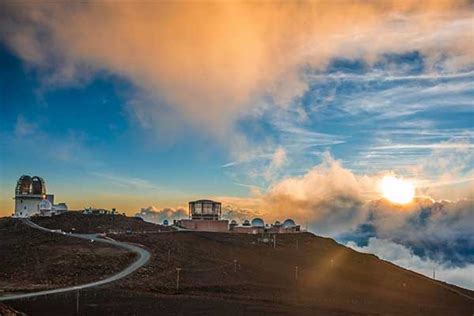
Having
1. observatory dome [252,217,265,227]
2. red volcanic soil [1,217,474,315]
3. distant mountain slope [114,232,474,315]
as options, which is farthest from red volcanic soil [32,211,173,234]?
observatory dome [252,217,265,227]

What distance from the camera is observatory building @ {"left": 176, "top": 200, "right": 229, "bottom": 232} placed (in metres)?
119

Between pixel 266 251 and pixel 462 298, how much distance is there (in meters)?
34.2

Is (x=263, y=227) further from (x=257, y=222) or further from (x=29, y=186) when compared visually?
(x=29, y=186)

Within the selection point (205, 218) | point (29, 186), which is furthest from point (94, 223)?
point (29, 186)

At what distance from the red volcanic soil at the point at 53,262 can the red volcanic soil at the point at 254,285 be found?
5023 millimetres

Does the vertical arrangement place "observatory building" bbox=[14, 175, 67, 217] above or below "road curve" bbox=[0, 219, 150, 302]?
above

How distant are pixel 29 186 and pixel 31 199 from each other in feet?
A: 11.0

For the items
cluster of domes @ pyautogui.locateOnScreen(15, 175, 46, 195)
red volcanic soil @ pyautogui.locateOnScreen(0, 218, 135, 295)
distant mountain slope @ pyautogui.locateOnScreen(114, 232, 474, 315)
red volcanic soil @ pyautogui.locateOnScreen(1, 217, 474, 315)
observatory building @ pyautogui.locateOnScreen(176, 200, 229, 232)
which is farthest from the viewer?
cluster of domes @ pyautogui.locateOnScreen(15, 175, 46, 195)

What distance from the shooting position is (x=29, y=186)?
123688 millimetres

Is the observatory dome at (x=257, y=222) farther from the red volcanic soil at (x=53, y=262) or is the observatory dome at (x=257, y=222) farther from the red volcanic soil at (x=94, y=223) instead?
the red volcanic soil at (x=53, y=262)

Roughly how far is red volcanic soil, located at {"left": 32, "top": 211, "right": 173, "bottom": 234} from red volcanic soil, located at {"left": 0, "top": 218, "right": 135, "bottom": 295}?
12.0 meters

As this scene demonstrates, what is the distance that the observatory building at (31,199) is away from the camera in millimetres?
121062

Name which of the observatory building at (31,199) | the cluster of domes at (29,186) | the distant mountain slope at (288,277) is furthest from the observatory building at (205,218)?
the cluster of domes at (29,186)

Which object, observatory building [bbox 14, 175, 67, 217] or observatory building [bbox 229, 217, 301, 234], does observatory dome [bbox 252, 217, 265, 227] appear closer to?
→ observatory building [bbox 229, 217, 301, 234]
